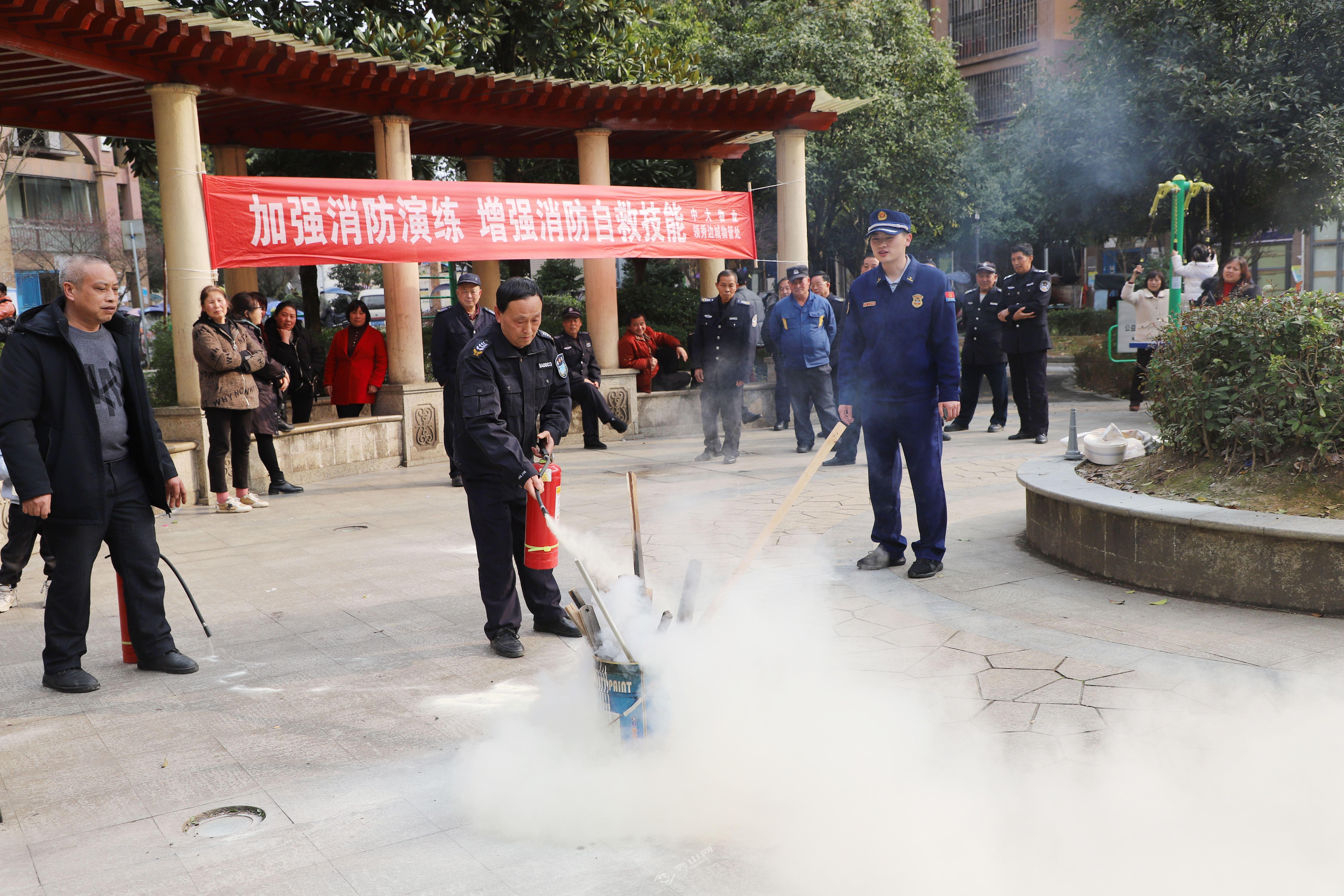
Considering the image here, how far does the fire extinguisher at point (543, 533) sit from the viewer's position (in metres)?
4.69

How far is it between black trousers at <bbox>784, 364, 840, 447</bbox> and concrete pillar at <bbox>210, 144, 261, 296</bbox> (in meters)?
6.14

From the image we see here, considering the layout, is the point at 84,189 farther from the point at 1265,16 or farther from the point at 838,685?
the point at 838,685

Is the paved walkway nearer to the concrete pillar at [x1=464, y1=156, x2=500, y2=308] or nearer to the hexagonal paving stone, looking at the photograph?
the hexagonal paving stone

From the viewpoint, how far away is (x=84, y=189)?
44.8 meters

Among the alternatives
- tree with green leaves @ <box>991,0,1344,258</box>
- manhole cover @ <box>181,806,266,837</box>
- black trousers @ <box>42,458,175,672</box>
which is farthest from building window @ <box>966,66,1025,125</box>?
manhole cover @ <box>181,806,266,837</box>

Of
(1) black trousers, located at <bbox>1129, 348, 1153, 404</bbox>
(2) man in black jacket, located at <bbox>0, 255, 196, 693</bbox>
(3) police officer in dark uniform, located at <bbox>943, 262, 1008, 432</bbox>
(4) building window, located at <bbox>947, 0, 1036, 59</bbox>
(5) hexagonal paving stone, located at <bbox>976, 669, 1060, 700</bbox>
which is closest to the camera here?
(5) hexagonal paving stone, located at <bbox>976, 669, 1060, 700</bbox>

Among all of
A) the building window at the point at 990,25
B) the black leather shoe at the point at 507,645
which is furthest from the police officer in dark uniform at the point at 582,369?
the building window at the point at 990,25

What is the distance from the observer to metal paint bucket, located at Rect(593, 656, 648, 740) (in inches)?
129

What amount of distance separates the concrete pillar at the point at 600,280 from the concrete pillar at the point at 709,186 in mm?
1772

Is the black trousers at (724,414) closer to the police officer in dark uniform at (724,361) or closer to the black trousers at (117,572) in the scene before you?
the police officer in dark uniform at (724,361)

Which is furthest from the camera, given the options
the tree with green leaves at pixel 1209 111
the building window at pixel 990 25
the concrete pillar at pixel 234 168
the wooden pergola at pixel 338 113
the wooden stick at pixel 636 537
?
the building window at pixel 990 25

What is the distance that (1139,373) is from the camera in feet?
38.4

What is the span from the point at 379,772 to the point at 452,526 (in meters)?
4.27

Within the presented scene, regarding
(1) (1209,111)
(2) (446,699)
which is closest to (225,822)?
(2) (446,699)
